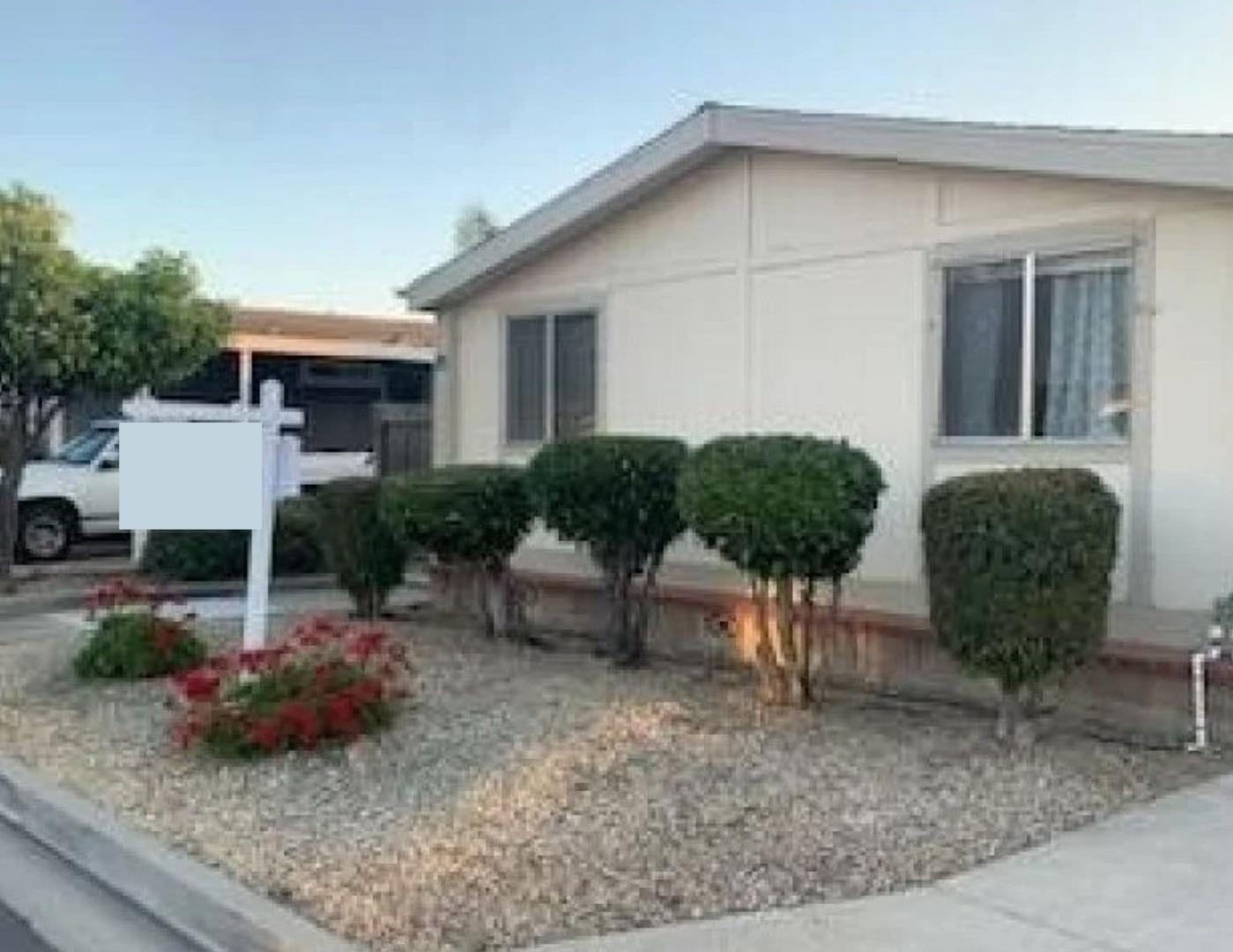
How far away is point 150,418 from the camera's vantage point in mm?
9930

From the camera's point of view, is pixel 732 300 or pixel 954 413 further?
pixel 732 300

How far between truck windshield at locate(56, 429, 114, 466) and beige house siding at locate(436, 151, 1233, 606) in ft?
24.0

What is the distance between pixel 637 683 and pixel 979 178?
378 centimetres

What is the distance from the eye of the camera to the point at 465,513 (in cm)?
Result: 1226

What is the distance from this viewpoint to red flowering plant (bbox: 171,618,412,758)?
8.79m

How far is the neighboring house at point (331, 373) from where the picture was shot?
27.3m

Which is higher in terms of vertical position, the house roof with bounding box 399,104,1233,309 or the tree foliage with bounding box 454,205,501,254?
the tree foliage with bounding box 454,205,501,254

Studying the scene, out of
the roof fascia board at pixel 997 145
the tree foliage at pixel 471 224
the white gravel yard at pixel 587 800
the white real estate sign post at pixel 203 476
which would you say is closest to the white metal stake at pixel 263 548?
the white real estate sign post at pixel 203 476

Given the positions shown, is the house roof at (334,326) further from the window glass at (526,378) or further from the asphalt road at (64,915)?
the asphalt road at (64,915)

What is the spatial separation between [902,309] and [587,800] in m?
4.71

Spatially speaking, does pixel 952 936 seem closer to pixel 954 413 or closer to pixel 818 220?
pixel 954 413

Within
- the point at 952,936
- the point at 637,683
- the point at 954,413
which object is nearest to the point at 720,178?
the point at 954,413

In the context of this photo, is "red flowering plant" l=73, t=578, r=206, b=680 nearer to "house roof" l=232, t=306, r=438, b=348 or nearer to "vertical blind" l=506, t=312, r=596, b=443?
"vertical blind" l=506, t=312, r=596, b=443

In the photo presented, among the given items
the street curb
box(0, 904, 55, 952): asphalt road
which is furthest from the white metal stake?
box(0, 904, 55, 952): asphalt road
